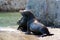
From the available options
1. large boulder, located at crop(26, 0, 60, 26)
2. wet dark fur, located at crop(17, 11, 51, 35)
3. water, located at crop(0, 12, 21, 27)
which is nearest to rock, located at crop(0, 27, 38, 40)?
wet dark fur, located at crop(17, 11, 51, 35)

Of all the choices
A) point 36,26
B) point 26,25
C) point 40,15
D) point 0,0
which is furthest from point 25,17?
point 0,0

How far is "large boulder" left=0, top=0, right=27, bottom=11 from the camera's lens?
17.0 metres

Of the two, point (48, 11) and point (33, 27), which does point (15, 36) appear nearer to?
point (33, 27)

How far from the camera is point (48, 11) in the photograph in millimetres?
8211

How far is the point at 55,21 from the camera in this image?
26.2 feet

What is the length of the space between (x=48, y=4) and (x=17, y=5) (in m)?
9.46

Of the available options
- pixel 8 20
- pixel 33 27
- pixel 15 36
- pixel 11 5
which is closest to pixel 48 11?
pixel 33 27

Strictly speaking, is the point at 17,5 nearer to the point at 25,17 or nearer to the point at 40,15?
the point at 40,15

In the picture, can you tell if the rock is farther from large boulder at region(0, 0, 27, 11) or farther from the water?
large boulder at region(0, 0, 27, 11)

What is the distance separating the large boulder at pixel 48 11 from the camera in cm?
797

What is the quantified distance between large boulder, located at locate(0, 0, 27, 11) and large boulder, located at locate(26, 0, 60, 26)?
28.5 feet

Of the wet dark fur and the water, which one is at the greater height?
the wet dark fur

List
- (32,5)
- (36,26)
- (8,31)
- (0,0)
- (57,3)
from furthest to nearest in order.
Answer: (0,0) → (32,5) → (57,3) → (8,31) → (36,26)

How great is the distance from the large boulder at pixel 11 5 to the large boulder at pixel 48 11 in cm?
869
